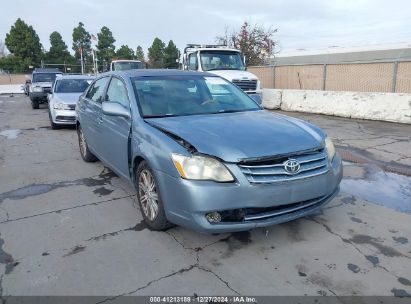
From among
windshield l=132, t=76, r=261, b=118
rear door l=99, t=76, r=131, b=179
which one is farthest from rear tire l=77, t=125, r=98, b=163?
windshield l=132, t=76, r=261, b=118

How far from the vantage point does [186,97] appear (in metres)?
4.50

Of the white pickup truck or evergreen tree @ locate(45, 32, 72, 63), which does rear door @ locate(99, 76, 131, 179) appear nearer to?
the white pickup truck

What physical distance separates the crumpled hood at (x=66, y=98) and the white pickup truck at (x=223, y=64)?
4418 mm

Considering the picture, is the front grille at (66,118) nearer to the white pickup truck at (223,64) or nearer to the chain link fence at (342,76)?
the white pickup truck at (223,64)

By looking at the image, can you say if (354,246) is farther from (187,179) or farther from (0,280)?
(0,280)

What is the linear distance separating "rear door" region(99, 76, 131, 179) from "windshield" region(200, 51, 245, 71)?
27.1ft

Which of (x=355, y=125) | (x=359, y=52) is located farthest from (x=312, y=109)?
(x=359, y=52)

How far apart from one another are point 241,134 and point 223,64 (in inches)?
409

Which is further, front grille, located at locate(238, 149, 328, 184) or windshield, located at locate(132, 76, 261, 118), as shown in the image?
windshield, located at locate(132, 76, 261, 118)

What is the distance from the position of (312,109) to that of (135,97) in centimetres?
1068

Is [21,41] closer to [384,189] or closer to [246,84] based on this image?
[246,84]

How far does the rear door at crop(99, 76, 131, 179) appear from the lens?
4289 mm

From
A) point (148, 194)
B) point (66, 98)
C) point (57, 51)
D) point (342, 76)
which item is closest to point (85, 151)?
point (148, 194)

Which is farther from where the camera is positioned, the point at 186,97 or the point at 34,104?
the point at 34,104
